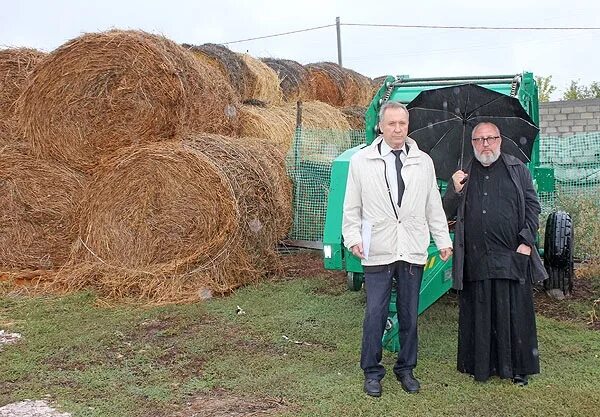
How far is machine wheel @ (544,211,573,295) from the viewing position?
666 cm

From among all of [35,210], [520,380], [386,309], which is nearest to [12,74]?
[35,210]

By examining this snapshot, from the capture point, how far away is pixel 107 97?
772 centimetres

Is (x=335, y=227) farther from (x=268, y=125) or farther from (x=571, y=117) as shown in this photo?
(x=571, y=117)

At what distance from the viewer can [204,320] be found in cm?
629

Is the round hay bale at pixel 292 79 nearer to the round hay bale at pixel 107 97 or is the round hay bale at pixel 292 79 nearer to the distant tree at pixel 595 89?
the round hay bale at pixel 107 97

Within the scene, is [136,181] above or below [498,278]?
above

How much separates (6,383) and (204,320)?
72.7 inches

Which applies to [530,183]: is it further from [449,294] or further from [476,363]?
[449,294]

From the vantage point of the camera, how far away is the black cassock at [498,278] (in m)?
4.52

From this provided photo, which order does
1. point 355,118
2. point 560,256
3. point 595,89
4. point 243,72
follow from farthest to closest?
1. point 595,89
2. point 355,118
3. point 243,72
4. point 560,256

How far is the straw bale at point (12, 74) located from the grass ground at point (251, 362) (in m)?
2.33

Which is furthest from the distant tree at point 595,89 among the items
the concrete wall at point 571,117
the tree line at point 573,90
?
the concrete wall at point 571,117

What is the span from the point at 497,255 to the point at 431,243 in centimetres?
A: 87

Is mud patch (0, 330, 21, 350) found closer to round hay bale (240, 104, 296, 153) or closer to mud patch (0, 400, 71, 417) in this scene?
mud patch (0, 400, 71, 417)
